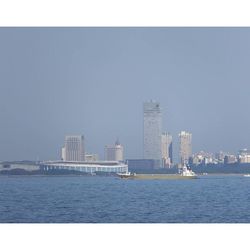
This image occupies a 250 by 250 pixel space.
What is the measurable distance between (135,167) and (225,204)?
8926mm

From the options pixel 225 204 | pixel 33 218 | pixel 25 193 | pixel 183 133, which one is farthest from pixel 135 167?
A: pixel 33 218

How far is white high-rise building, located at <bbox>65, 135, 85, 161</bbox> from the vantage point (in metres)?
20.3

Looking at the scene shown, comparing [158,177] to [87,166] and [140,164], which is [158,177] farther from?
[87,166]

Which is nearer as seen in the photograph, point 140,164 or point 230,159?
point 230,159

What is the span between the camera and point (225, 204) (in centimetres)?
1512

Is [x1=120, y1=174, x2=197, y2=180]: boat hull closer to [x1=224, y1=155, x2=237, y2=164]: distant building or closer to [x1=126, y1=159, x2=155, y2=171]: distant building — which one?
[x1=126, y1=159, x2=155, y2=171]: distant building

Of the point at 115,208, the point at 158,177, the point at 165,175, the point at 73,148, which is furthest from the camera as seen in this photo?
the point at 158,177

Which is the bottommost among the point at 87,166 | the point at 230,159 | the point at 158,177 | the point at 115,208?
the point at 115,208

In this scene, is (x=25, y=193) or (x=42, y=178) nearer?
(x=25, y=193)

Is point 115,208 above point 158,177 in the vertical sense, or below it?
below

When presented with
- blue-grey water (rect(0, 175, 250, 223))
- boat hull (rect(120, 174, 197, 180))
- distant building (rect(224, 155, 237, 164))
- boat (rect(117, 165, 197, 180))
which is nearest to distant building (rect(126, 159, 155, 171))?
boat (rect(117, 165, 197, 180))

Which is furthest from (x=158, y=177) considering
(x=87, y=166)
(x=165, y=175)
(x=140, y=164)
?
(x=87, y=166)

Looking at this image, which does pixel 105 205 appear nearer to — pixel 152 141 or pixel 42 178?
pixel 152 141

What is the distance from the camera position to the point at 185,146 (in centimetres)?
2209
